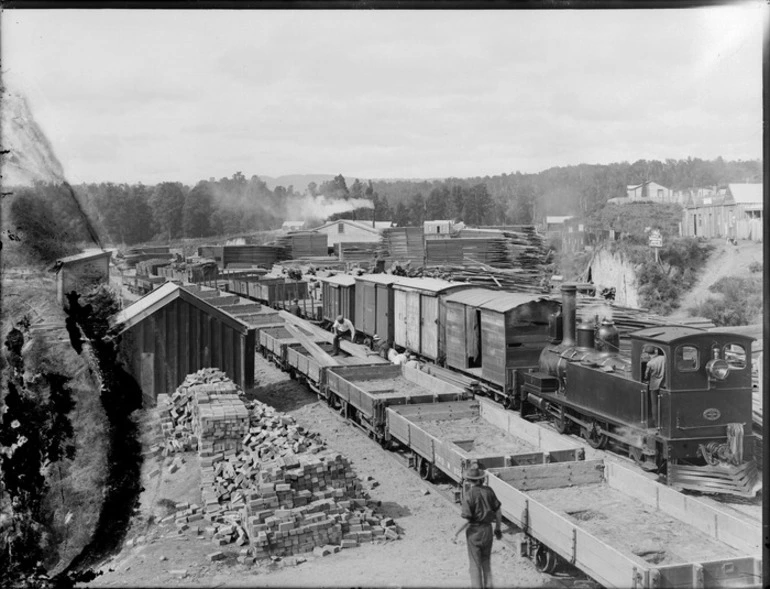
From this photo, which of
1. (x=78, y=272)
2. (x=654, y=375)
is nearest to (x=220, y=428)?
(x=78, y=272)

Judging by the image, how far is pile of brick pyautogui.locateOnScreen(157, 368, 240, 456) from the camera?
12227 millimetres

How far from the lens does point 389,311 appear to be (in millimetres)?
23031

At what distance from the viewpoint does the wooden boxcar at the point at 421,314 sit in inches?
762

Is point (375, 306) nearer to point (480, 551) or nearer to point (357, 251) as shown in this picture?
point (480, 551)

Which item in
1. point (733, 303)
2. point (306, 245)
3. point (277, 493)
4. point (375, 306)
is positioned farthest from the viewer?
point (306, 245)

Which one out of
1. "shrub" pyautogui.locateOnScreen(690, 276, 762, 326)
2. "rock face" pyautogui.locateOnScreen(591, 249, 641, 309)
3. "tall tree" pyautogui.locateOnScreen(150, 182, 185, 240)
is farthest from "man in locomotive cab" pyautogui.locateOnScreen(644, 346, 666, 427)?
"tall tree" pyautogui.locateOnScreen(150, 182, 185, 240)

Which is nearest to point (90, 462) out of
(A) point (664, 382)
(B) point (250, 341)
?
(B) point (250, 341)

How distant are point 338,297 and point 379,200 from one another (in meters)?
34.1

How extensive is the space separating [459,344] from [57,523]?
10.6m

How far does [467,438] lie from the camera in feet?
37.9

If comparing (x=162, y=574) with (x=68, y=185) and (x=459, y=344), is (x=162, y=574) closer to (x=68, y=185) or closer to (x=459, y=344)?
(x=68, y=185)

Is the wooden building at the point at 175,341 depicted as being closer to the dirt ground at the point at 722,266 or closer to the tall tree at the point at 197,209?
the dirt ground at the point at 722,266

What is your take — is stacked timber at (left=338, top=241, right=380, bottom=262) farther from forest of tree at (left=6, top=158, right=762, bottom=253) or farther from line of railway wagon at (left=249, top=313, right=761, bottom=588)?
line of railway wagon at (left=249, top=313, right=761, bottom=588)

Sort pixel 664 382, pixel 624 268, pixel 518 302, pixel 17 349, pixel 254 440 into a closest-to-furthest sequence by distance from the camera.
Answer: pixel 17 349 < pixel 664 382 < pixel 254 440 < pixel 518 302 < pixel 624 268
